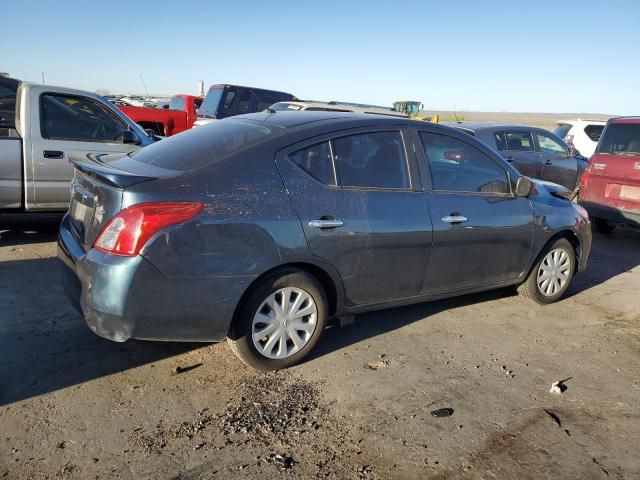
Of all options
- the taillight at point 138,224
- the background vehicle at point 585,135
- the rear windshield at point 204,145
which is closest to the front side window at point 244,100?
the background vehicle at point 585,135

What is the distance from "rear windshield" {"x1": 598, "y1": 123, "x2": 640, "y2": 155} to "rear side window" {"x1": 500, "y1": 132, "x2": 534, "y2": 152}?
1737 mm

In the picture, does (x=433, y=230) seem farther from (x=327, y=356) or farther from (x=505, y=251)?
(x=327, y=356)

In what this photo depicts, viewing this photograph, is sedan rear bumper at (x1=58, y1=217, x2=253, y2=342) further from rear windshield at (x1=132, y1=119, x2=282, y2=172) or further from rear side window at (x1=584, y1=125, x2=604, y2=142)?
rear side window at (x1=584, y1=125, x2=604, y2=142)

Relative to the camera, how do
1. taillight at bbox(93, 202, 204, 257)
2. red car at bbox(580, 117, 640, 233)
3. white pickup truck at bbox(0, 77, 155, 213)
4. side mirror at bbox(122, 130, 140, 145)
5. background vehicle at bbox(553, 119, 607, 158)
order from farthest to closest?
1. background vehicle at bbox(553, 119, 607, 158)
2. red car at bbox(580, 117, 640, 233)
3. side mirror at bbox(122, 130, 140, 145)
4. white pickup truck at bbox(0, 77, 155, 213)
5. taillight at bbox(93, 202, 204, 257)

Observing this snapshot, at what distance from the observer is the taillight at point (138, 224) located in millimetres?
3012

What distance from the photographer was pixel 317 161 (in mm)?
3662

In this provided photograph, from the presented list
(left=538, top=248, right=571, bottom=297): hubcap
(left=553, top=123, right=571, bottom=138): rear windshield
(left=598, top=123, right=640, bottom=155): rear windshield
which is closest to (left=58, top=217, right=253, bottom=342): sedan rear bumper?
(left=538, top=248, right=571, bottom=297): hubcap

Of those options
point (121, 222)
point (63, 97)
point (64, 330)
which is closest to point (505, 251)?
point (121, 222)

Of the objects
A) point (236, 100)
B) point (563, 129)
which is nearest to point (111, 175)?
point (236, 100)

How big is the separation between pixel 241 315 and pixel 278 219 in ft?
2.10

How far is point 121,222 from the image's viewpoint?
3.04 meters

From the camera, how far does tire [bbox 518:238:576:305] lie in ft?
16.7

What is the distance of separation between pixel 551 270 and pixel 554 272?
0.06 m

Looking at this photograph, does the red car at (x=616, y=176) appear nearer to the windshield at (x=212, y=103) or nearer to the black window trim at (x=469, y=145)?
the black window trim at (x=469, y=145)
